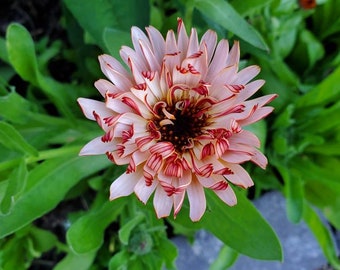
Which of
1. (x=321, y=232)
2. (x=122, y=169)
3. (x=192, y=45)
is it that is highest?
(x=192, y=45)

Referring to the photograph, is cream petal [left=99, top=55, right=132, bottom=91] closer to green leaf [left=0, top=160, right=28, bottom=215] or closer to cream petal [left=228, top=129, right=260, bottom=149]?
cream petal [left=228, top=129, right=260, bottom=149]

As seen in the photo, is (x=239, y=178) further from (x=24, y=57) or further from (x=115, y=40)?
(x=24, y=57)

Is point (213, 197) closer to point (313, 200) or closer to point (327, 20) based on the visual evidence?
point (313, 200)

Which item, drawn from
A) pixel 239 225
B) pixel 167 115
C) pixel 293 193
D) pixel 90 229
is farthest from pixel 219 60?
pixel 293 193

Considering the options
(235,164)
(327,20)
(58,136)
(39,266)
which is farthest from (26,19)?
(235,164)

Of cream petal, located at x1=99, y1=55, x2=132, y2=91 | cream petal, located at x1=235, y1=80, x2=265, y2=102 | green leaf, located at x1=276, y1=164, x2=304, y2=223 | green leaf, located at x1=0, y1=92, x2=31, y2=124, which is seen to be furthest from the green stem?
green leaf, located at x1=276, y1=164, x2=304, y2=223

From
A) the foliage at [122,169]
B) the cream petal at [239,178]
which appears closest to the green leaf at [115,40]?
the foliage at [122,169]
